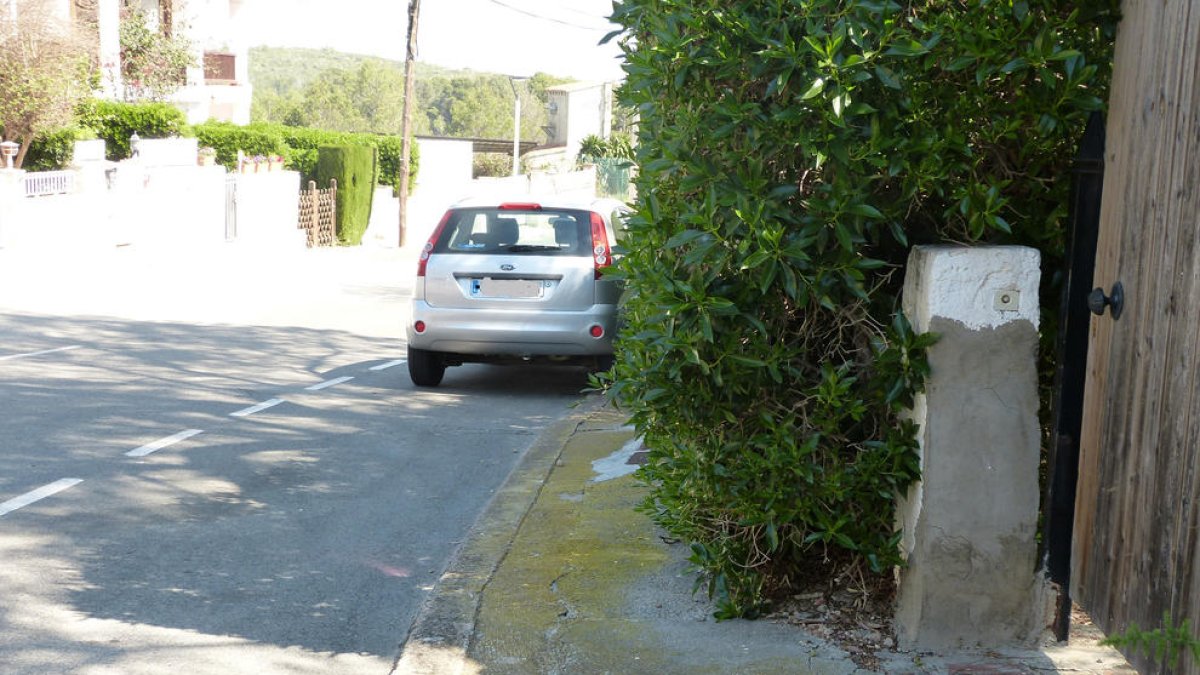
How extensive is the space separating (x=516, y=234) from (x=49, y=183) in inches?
656

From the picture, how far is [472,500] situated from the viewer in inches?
302

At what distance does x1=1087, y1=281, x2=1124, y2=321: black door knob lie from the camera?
3846mm

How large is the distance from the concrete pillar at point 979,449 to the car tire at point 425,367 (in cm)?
786

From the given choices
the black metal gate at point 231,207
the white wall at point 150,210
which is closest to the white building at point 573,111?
the white wall at point 150,210

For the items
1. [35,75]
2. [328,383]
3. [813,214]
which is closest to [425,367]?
[328,383]

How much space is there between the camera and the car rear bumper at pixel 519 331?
11.4 metres

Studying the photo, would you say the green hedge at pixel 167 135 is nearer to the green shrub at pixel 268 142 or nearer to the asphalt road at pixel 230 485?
the green shrub at pixel 268 142

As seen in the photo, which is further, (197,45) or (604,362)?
(197,45)

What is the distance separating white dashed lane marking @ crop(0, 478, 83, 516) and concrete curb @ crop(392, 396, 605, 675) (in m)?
2.38

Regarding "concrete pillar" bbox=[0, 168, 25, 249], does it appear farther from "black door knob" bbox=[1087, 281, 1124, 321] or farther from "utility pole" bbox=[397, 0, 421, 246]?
"black door knob" bbox=[1087, 281, 1124, 321]

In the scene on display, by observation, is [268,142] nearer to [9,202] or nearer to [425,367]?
[9,202]

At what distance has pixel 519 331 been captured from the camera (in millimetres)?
11484

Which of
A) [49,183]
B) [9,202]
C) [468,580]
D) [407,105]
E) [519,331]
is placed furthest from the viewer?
[407,105]

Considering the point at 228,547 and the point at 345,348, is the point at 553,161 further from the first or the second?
the point at 228,547
